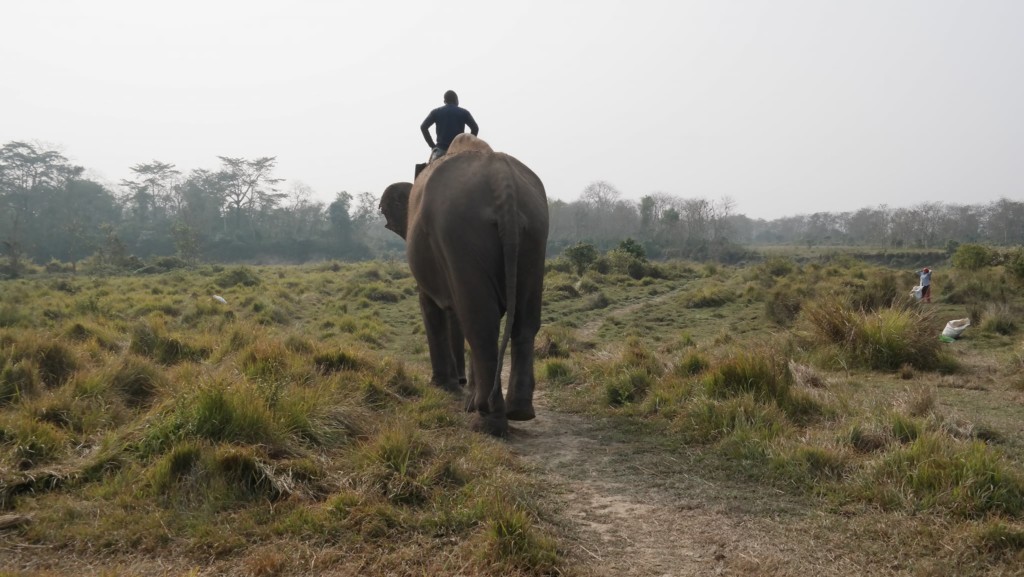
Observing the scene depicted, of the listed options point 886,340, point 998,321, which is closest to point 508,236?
point 886,340

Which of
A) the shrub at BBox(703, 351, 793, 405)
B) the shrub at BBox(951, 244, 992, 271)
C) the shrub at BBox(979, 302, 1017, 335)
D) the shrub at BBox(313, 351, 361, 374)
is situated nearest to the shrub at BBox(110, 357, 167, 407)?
the shrub at BBox(313, 351, 361, 374)

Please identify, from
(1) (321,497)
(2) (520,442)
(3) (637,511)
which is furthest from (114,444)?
(3) (637,511)

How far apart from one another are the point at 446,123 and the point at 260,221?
78281 mm

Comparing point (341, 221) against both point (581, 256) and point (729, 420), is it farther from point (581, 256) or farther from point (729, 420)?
point (729, 420)

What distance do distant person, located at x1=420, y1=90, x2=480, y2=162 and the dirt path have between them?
369 cm

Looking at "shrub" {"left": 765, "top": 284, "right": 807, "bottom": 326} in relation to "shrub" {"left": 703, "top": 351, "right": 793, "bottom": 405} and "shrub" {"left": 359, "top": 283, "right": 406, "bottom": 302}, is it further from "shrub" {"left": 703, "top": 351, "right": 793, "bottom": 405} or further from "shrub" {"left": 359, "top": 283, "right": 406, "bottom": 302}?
"shrub" {"left": 359, "top": 283, "right": 406, "bottom": 302}

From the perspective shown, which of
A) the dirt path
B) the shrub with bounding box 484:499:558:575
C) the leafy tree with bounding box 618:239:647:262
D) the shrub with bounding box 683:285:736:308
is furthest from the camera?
the leafy tree with bounding box 618:239:647:262

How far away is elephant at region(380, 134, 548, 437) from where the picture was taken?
5.34 meters

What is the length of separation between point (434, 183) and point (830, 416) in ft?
12.3

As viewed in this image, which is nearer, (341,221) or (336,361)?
(336,361)

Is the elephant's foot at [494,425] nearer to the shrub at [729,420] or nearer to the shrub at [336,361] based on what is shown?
the shrub at [729,420]

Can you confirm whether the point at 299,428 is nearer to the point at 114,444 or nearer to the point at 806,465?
the point at 114,444

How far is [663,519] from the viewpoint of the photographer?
3.83m

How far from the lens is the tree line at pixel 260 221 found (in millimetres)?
59906
